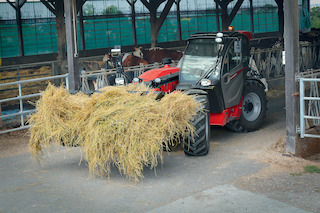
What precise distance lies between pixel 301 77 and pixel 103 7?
56.7ft

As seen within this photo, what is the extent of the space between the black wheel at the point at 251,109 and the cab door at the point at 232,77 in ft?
1.49

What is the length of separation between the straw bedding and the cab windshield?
6.30ft

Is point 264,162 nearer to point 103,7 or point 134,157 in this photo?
point 134,157

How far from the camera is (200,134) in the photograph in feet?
25.8

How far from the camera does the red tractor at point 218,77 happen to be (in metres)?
8.94

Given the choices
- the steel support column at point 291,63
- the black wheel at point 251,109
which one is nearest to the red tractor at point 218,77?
the black wheel at point 251,109

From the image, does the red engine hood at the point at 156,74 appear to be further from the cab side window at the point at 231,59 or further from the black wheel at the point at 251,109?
the black wheel at the point at 251,109

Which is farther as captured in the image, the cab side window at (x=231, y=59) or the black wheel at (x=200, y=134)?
the cab side window at (x=231, y=59)

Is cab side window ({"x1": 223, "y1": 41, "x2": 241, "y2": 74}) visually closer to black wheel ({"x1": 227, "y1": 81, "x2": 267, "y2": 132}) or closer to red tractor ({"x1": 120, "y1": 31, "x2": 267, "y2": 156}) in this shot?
red tractor ({"x1": 120, "y1": 31, "x2": 267, "y2": 156})

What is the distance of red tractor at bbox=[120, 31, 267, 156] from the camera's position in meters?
8.94

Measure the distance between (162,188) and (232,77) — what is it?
3.52m

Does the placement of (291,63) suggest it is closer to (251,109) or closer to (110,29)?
(251,109)

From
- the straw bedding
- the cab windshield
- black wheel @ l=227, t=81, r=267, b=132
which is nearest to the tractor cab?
the cab windshield

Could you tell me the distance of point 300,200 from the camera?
5.99 metres
